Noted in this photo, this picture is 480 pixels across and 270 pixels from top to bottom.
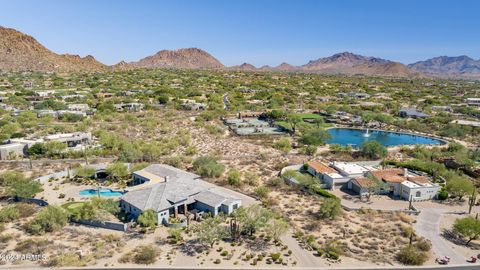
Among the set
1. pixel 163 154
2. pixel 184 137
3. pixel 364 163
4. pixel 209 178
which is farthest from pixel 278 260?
pixel 184 137

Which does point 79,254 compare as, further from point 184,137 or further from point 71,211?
point 184,137

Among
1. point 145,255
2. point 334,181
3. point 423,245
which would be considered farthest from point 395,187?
point 145,255

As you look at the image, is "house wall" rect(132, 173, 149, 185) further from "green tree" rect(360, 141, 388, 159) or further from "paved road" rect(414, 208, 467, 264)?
"green tree" rect(360, 141, 388, 159)

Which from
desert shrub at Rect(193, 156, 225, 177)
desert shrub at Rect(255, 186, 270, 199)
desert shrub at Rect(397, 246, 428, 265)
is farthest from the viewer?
desert shrub at Rect(193, 156, 225, 177)

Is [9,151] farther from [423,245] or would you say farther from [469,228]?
[469,228]

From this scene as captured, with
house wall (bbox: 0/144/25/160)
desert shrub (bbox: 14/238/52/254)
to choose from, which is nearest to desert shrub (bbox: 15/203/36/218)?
desert shrub (bbox: 14/238/52/254)

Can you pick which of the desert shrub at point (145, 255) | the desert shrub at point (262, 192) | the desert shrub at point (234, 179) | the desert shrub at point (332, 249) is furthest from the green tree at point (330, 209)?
the desert shrub at point (145, 255)
